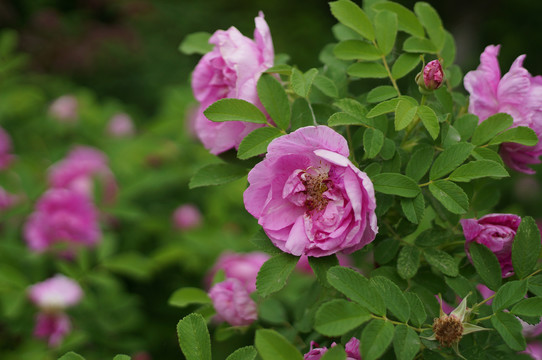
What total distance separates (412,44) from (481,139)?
19cm

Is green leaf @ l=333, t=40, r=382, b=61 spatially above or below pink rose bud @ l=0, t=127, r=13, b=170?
above

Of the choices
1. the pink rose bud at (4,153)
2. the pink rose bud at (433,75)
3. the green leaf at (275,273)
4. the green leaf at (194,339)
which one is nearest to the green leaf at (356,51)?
the pink rose bud at (433,75)

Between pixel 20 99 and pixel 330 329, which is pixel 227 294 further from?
pixel 20 99

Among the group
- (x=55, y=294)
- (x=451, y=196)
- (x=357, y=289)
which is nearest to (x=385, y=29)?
(x=451, y=196)

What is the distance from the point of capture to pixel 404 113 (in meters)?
0.71

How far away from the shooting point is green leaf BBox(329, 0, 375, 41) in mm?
837

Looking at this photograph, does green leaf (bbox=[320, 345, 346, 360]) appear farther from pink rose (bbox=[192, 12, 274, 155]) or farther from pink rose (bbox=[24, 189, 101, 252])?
pink rose (bbox=[24, 189, 101, 252])

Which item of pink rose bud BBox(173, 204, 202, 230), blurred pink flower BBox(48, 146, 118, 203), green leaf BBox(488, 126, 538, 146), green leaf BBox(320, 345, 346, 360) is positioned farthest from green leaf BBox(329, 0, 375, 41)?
pink rose bud BBox(173, 204, 202, 230)

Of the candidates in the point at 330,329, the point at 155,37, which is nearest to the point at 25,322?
the point at 330,329

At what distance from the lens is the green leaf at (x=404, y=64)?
0.84m

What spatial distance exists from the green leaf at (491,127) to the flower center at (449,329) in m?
0.26

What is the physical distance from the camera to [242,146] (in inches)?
29.2

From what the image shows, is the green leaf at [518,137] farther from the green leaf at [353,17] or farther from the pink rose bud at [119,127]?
the pink rose bud at [119,127]

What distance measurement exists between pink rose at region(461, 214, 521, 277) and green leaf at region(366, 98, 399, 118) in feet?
0.61
